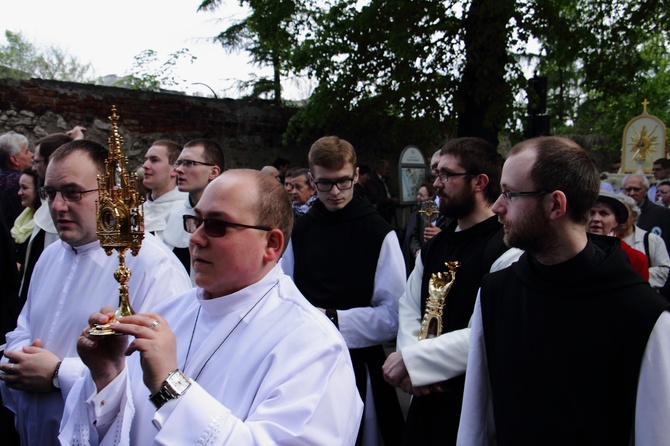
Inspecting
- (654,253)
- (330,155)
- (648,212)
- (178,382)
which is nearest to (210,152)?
(330,155)

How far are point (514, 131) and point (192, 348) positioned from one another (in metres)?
11.5

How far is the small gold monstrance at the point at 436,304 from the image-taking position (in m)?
3.27

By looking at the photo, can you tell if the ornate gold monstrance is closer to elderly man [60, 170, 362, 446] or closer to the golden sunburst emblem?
the golden sunburst emblem

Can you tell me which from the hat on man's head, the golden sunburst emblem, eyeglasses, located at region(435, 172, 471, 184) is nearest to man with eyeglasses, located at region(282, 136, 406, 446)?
eyeglasses, located at region(435, 172, 471, 184)

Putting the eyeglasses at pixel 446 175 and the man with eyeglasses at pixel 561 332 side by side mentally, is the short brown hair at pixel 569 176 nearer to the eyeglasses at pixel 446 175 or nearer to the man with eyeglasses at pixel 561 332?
the man with eyeglasses at pixel 561 332

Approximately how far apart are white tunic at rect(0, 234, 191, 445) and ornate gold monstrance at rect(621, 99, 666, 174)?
16.6m

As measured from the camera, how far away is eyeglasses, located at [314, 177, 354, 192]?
417 centimetres

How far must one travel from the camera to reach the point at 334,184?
13.7ft

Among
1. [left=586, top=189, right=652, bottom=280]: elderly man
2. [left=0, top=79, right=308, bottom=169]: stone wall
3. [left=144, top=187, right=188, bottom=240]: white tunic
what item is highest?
[left=0, top=79, right=308, bottom=169]: stone wall

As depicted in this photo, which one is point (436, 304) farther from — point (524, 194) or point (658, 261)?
Result: point (658, 261)

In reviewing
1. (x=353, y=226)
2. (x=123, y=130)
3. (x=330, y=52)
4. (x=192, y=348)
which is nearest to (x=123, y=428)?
(x=192, y=348)

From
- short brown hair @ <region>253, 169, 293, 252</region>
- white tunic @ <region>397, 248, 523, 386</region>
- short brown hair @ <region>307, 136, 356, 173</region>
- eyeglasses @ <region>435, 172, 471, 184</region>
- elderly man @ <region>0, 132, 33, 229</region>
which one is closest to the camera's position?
short brown hair @ <region>253, 169, 293, 252</region>

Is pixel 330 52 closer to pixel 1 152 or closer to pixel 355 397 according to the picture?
pixel 1 152

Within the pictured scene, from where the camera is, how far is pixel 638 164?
17.4m
